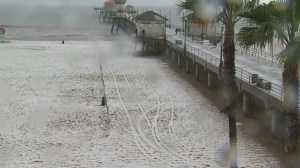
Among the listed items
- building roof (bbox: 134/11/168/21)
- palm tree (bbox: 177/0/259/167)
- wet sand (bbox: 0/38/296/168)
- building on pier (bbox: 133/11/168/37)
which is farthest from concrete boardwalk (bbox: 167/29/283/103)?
building roof (bbox: 134/11/168/21)

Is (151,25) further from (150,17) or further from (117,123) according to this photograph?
(117,123)

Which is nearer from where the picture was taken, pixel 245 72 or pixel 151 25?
pixel 245 72

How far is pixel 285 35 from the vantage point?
9008mm

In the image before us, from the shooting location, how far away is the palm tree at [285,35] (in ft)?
28.0

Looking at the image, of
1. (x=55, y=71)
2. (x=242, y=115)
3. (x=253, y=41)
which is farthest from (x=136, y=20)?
(x=253, y=41)

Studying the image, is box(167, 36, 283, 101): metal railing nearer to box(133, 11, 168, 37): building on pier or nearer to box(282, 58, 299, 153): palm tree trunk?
box(282, 58, 299, 153): palm tree trunk

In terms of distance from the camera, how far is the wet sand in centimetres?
1535

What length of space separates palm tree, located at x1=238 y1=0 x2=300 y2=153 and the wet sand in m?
5.59

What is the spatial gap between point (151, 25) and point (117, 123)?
30698mm

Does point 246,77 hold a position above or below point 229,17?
below

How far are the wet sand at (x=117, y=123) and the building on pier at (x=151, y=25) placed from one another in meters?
13.9

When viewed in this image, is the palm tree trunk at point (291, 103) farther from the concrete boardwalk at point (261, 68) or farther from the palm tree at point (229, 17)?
the concrete boardwalk at point (261, 68)

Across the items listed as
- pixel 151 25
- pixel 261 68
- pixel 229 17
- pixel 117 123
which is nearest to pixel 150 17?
pixel 151 25

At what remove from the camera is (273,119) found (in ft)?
57.3
